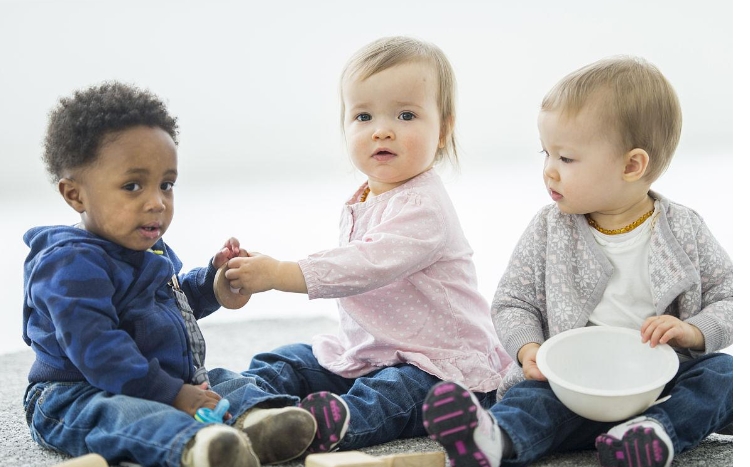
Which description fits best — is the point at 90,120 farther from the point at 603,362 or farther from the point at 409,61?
the point at 603,362

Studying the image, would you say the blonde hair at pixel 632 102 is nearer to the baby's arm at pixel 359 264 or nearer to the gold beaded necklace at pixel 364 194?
the baby's arm at pixel 359 264

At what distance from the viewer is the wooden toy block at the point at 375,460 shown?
3.31 feet

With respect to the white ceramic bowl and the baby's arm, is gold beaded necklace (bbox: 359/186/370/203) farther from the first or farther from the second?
the white ceramic bowl

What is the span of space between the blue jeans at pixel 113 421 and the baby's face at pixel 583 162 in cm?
51

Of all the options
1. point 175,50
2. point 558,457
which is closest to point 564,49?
point 175,50

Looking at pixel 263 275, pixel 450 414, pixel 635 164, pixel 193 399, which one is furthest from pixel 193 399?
pixel 635 164

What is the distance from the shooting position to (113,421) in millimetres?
1086

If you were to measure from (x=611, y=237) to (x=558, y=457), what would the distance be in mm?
323

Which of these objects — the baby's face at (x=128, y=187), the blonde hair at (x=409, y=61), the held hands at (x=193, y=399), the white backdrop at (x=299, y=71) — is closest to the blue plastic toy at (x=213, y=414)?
the held hands at (x=193, y=399)

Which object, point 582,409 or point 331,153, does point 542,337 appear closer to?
point 582,409

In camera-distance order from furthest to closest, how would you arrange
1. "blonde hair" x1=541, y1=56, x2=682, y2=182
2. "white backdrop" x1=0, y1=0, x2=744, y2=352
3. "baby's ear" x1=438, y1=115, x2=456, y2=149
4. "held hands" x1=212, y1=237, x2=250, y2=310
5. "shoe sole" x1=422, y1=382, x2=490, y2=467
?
"white backdrop" x1=0, y1=0, x2=744, y2=352, "baby's ear" x1=438, y1=115, x2=456, y2=149, "held hands" x1=212, y1=237, x2=250, y2=310, "blonde hair" x1=541, y1=56, x2=682, y2=182, "shoe sole" x1=422, y1=382, x2=490, y2=467

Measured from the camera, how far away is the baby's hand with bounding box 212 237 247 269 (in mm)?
1370

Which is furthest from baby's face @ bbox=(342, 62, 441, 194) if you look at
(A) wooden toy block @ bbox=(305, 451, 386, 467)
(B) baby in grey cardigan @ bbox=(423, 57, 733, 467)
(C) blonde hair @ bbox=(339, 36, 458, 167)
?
(A) wooden toy block @ bbox=(305, 451, 386, 467)

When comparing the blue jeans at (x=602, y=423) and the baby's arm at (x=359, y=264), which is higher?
the baby's arm at (x=359, y=264)
